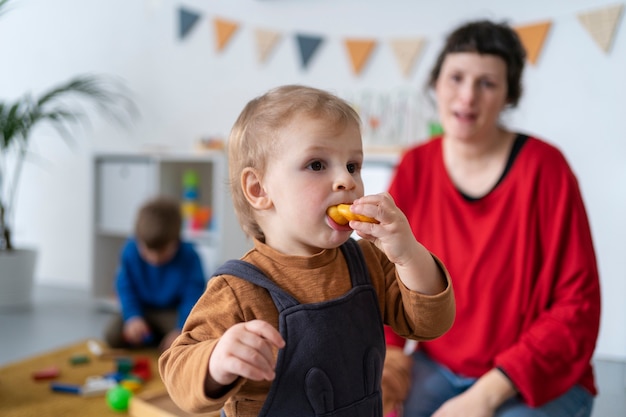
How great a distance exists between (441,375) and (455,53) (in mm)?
679

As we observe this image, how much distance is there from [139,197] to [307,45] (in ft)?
3.77

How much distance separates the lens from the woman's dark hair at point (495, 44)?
1304mm

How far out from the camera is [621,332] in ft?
7.73

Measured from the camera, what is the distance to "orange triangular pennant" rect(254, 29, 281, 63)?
3.08 meters

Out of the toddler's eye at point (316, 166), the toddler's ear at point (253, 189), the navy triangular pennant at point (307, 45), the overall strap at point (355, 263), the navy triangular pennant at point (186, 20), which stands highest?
the navy triangular pennant at point (186, 20)

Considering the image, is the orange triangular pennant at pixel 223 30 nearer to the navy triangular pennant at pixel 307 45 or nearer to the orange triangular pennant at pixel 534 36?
the navy triangular pennant at pixel 307 45

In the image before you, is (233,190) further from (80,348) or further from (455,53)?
(80,348)

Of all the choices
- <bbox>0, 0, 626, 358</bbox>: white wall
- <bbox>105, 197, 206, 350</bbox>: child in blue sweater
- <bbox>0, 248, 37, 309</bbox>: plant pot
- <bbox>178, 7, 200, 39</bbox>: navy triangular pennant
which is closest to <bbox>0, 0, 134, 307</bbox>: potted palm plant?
<bbox>0, 248, 37, 309</bbox>: plant pot

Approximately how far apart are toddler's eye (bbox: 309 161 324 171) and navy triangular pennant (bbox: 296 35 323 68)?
7.67ft

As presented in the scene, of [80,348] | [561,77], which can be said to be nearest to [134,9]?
[80,348]

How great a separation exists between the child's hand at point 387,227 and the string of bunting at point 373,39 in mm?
1935

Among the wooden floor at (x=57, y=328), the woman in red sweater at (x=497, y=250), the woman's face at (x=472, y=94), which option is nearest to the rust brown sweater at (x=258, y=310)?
the woman in red sweater at (x=497, y=250)

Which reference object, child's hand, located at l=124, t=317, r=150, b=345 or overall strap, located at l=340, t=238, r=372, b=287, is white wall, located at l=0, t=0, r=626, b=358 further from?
overall strap, located at l=340, t=238, r=372, b=287

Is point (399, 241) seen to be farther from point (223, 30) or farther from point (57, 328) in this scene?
point (223, 30)
